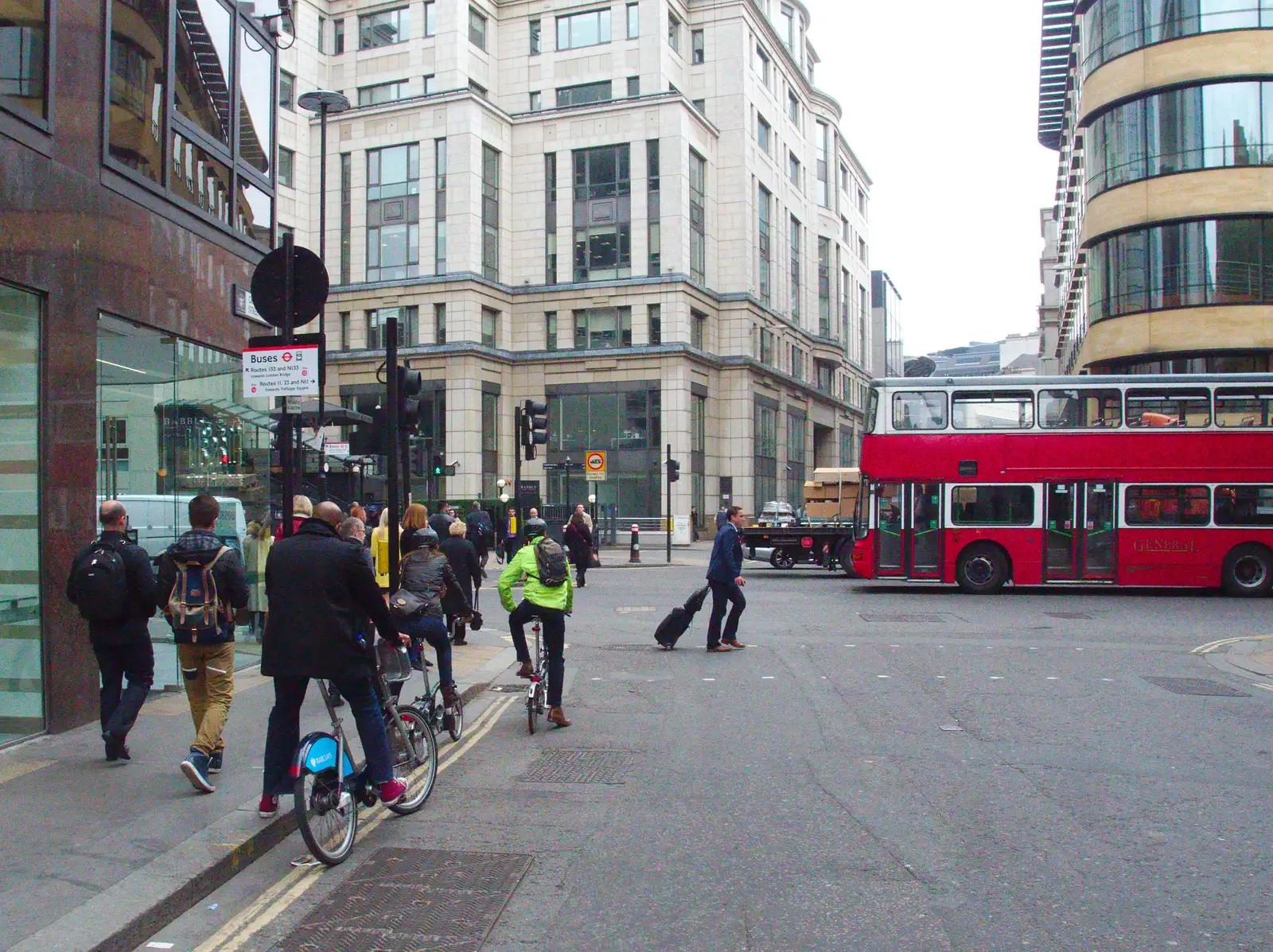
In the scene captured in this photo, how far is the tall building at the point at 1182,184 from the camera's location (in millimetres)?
29094

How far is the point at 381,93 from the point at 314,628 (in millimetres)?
50872

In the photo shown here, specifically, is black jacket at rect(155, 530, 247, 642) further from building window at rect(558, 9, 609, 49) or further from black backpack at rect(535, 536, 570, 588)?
building window at rect(558, 9, 609, 49)

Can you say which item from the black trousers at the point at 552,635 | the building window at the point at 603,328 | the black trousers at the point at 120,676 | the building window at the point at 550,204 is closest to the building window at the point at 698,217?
the building window at the point at 603,328

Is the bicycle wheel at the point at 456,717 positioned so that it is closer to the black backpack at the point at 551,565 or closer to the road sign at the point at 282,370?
the black backpack at the point at 551,565

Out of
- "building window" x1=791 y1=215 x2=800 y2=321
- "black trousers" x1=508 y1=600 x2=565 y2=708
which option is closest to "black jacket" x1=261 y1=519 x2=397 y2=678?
"black trousers" x1=508 y1=600 x2=565 y2=708

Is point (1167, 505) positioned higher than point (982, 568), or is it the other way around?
point (1167, 505)

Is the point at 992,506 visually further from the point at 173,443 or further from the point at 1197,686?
the point at 173,443

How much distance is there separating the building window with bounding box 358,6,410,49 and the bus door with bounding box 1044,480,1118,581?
1579 inches

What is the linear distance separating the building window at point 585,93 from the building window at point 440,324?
11176mm

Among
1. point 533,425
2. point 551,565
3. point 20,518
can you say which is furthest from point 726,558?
point 20,518

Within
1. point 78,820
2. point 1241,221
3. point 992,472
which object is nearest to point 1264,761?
point 78,820

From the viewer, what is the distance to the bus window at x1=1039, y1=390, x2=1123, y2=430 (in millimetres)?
21938

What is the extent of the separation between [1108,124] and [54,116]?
98.3 ft

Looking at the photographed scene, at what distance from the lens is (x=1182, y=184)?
29.8 m
